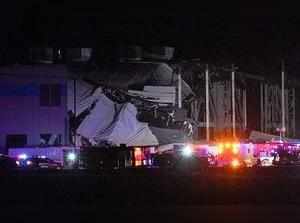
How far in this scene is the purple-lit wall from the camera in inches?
2178

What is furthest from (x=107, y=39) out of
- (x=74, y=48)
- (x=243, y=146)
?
(x=243, y=146)

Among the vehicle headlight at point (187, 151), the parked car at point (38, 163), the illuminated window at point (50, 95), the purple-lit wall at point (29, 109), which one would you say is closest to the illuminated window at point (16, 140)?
the purple-lit wall at point (29, 109)

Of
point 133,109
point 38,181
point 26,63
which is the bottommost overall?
point 38,181

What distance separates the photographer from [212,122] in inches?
2477

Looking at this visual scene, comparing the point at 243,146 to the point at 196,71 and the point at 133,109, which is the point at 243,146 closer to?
the point at 133,109

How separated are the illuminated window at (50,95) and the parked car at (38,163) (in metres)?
10.2

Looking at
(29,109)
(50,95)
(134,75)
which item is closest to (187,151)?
(134,75)

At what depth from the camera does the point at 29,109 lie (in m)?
56.0

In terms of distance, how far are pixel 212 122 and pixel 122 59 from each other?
9415 millimetres


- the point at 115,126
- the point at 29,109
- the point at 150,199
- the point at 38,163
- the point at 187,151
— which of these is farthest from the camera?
the point at 29,109

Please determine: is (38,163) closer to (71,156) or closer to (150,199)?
(71,156)

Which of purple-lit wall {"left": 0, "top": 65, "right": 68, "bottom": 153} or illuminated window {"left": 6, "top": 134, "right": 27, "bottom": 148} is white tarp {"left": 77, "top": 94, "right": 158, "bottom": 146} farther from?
illuminated window {"left": 6, "top": 134, "right": 27, "bottom": 148}

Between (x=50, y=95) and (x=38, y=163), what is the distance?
11999 mm

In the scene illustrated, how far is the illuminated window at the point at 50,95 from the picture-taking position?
5619cm
